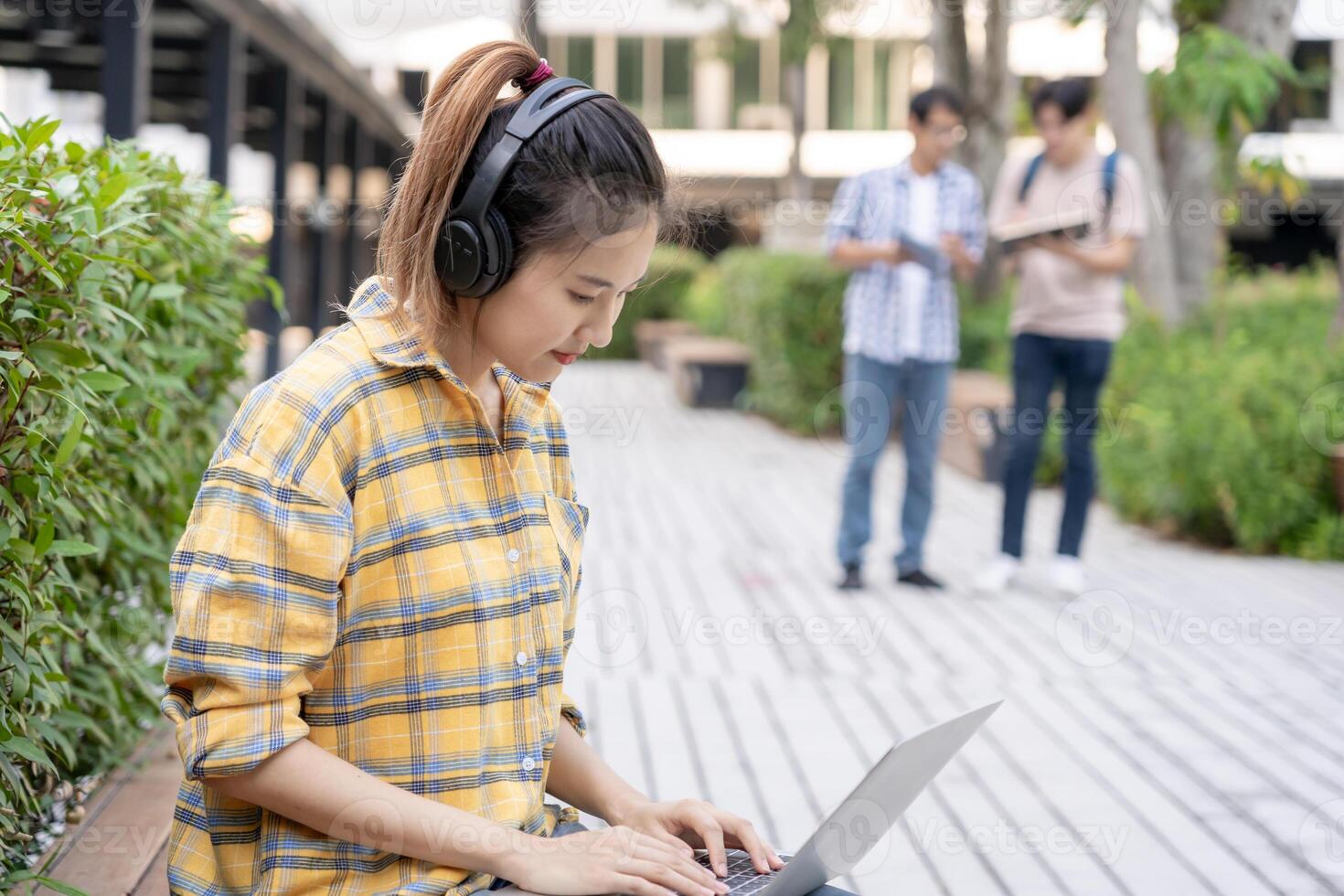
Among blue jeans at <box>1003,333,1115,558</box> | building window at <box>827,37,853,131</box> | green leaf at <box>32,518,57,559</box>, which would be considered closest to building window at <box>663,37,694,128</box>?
building window at <box>827,37,853,131</box>

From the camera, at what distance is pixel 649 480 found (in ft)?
30.1

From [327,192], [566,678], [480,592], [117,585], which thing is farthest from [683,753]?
[327,192]

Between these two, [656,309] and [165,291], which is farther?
[656,309]

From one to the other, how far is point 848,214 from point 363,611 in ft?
15.4

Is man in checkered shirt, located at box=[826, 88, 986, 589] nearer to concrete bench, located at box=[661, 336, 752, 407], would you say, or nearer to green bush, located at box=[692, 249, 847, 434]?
green bush, located at box=[692, 249, 847, 434]

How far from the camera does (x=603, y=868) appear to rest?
4.66 ft

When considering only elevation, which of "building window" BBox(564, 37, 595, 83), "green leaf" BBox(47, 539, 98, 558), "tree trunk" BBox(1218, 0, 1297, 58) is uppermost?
"building window" BBox(564, 37, 595, 83)

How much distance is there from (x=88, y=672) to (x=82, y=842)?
1.56ft

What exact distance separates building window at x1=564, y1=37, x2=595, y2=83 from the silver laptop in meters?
30.0

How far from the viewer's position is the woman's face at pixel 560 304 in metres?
1.49

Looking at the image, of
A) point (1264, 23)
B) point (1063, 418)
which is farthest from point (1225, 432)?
point (1264, 23)

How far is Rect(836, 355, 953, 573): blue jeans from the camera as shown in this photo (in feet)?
19.3

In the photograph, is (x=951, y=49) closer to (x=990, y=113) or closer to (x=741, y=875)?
(x=990, y=113)

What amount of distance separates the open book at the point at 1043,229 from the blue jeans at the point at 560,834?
4.26 m
